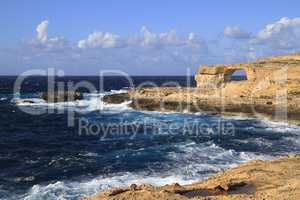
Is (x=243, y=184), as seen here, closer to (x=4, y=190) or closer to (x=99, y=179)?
(x=99, y=179)

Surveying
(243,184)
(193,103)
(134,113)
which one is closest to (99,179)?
(243,184)

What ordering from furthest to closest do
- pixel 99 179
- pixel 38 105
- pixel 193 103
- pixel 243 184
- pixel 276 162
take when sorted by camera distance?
pixel 38 105 < pixel 193 103 < pixel 99 179 < pixel 276 162 < pixel 243 184

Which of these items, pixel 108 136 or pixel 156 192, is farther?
pixel 108 136

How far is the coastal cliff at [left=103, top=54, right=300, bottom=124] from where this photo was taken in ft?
162

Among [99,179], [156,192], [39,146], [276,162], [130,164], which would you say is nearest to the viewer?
[156,192]

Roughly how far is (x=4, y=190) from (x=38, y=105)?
4460 centimetres

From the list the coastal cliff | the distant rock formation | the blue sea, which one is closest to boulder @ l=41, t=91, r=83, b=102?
the coastal cliff

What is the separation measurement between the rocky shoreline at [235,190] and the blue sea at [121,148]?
5.17m

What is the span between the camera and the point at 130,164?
980 inches

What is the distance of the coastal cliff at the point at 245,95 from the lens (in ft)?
162

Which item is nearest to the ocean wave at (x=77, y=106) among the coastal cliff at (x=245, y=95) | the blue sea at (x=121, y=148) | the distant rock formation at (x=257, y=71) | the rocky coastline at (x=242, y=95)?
the rocky coastline at (x=242, y=95)

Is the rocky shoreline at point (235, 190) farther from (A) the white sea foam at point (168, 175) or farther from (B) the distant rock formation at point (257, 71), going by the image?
(B) the distant rock formation at point (257, 71)

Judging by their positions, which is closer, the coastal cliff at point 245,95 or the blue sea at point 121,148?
the blue sea at point 121,148

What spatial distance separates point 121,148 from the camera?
Answer: 30.2m
